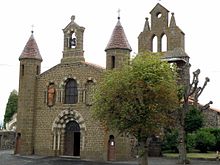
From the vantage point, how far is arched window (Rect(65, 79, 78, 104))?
39031 millimetres

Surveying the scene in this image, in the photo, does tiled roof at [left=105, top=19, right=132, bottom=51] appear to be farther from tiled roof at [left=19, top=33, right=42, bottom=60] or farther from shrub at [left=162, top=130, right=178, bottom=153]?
shrub at [left=162, top=130, right=178, bottom=153]

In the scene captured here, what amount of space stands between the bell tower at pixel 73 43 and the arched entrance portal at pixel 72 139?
6.31 meters

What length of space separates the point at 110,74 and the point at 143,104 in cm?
337

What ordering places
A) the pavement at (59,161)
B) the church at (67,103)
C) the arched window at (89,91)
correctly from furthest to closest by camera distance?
the arched window at (89,91), the church at (67,103), the pavement at (59,161)

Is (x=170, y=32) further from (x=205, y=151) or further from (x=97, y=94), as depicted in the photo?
(x=97, y=94)

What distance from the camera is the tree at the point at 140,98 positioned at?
2661 cm

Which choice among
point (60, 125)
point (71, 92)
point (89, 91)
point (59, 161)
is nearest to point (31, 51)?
point (71, 92)

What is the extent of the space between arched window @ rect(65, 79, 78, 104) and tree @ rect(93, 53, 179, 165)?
11.4m

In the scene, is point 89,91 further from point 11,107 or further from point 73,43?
point 11,107

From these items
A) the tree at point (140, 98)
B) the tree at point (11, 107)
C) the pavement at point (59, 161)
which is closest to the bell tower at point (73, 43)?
the pavement at point (59, 161)

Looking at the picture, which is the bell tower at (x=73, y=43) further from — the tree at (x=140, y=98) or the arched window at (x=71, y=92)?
the tree at (x=140, y=98)

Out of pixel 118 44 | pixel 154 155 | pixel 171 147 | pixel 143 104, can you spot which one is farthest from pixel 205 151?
pixel 143 104

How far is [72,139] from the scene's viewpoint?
39219 millimetres

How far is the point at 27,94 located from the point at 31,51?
4483 millimetres
